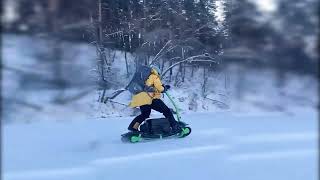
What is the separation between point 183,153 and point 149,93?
791mm

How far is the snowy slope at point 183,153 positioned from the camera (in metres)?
2.22

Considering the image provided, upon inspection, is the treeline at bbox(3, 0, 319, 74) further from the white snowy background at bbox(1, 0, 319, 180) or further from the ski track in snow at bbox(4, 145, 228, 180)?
the ski track in snow at bbox(4, 145, 228, 180)

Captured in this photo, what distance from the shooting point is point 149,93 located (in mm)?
3686

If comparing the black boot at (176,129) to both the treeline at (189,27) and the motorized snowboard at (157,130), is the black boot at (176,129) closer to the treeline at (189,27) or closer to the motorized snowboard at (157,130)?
the motorized snowboard at (157,130)

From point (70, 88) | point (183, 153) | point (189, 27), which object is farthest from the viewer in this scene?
point (189, 27)

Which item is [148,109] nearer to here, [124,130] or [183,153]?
[124,130]

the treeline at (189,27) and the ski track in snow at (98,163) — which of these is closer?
the treeline at (189,27)

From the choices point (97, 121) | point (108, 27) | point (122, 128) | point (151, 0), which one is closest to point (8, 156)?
point (122, 128)

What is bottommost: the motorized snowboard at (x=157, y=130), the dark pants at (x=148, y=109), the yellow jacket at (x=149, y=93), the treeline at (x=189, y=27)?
the motorized snowboard at (x=157, y=130)

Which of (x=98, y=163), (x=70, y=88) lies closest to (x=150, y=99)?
(x=98, y=163)

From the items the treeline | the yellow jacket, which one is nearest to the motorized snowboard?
the yellow jacket

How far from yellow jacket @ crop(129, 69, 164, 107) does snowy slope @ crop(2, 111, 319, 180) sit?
1.35ft

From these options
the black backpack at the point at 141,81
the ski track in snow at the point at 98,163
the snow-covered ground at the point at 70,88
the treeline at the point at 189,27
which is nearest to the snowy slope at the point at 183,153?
the ski track in snow at the point at 98,163

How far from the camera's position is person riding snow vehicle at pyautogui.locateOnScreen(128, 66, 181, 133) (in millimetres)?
3627
